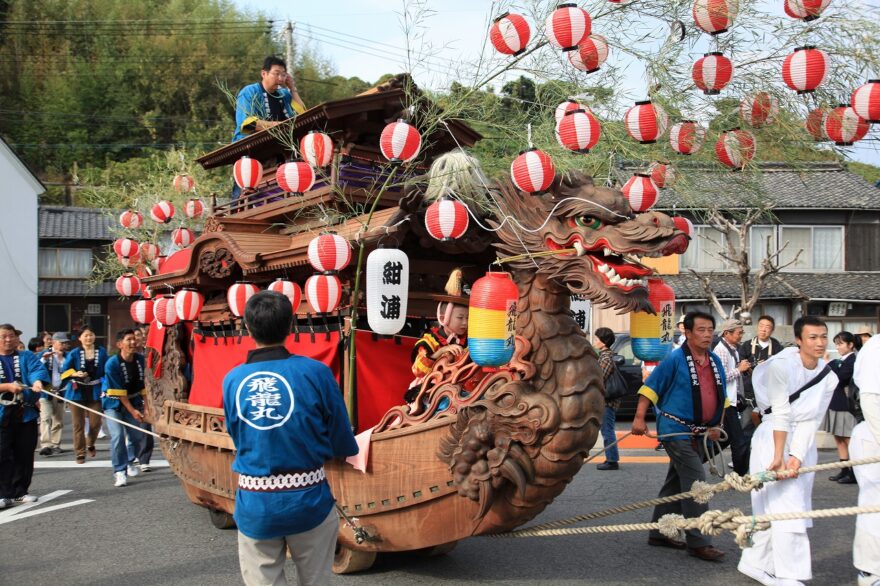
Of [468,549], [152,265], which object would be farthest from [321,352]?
[152,265]

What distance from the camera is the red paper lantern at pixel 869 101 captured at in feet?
17.6

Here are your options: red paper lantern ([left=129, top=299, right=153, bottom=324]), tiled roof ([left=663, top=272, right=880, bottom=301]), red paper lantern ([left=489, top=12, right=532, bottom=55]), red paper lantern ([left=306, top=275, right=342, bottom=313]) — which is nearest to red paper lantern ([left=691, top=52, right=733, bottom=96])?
red paper lantern ([left=489, top=12, right=532, bottom=55])

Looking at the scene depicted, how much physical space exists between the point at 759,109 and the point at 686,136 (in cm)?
69

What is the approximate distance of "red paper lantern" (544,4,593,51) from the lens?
555cm

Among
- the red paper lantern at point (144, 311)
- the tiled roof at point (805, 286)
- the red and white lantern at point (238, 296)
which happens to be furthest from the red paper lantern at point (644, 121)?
the tiled roof at point (805, 286)

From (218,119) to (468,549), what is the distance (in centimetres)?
3183

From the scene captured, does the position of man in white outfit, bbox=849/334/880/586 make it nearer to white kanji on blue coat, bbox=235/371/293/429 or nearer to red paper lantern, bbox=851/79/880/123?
red paper lantern, bbox=851/79/880/123

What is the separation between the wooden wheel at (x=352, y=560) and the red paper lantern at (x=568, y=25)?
413cm

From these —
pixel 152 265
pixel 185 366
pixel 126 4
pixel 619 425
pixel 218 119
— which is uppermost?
pixel 126 4

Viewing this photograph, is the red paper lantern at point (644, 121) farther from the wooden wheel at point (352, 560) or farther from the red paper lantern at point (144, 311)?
the red paper lantern at point (144, 311)

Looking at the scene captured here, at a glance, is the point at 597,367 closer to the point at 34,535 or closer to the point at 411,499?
the point at 411,499

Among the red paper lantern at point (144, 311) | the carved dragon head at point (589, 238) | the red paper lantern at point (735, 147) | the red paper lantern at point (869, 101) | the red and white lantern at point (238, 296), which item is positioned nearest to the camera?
the carved dragon head at point (589, 238)

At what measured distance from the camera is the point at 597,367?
4.75 meters

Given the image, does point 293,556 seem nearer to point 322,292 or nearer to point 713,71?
point 322,292
